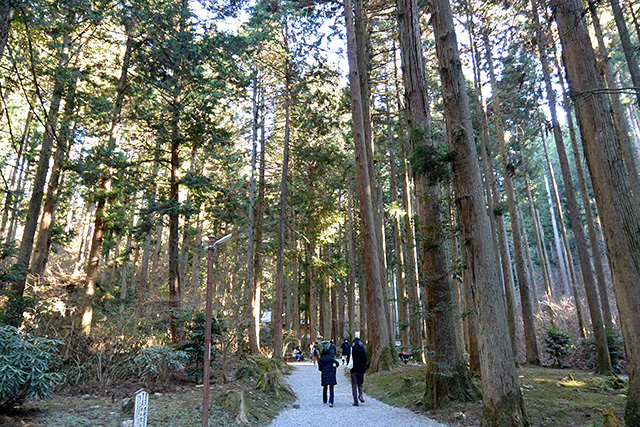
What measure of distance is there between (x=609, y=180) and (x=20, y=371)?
928 cm

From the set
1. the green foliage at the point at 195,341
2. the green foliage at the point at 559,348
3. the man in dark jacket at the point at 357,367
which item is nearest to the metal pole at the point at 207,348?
the man in dark jacket at the point at 357,367

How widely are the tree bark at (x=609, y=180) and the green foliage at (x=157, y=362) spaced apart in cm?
875

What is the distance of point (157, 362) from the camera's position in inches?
384

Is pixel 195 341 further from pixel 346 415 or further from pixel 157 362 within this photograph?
pixel 346 415

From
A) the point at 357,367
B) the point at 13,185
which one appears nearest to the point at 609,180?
the point at 357,367

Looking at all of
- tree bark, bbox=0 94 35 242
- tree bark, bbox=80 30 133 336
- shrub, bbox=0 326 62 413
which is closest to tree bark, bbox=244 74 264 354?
tree bark, bbox=80 30 133 336

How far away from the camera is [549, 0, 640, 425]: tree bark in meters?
5.45

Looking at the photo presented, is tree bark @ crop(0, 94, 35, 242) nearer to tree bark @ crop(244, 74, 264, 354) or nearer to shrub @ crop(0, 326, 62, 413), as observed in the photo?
shrub @ crop(0, 326, 62, 413)

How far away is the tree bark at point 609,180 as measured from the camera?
5453 millimetres

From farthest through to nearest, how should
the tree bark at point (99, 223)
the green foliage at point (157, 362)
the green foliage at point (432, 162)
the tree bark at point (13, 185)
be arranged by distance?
the tree bark at point (99, 223) < the green foliage at point (157, 362) < the tree bark at point (13, 185) < the green foliage at point (432, 162)

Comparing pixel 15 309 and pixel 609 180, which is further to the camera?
pixel 15 309

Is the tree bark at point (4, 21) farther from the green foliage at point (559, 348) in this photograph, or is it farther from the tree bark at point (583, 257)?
the green foliage at point (559, 348)

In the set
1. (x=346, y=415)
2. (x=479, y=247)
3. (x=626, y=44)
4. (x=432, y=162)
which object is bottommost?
(x=346, y=415)

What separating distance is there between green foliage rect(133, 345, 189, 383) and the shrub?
293 centimetres
